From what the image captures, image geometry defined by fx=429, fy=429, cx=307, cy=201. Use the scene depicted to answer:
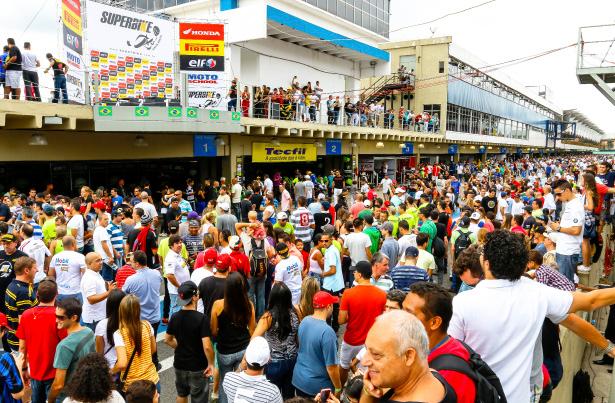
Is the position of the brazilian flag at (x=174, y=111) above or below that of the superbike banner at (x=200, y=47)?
below

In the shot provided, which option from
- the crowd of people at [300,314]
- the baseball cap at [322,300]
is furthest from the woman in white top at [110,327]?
the baseball cap at [322,300]

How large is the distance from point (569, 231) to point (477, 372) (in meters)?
4.96

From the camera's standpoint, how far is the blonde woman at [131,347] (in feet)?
12.5

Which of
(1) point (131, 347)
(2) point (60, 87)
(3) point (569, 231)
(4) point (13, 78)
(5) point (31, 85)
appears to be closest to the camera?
(1) point (131, 347)

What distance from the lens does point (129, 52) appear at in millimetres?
13953

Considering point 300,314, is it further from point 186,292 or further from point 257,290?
point 257,290

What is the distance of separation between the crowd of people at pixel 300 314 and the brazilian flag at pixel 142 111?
209 inches

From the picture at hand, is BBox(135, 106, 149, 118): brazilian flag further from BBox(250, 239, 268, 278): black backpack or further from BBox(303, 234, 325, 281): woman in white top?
BBox(303, 234, 325, 281): woman in white top

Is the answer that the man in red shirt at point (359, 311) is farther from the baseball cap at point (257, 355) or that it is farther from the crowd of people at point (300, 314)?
the baseball cap at point (257, 355)

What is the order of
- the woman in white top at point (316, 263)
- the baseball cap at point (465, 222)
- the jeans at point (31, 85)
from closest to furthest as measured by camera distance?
the woman in white top at point (316, 263) < the baseball cap at point (465, 222) < the jeans at point (31, 85)

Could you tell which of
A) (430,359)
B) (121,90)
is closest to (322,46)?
(121,90)

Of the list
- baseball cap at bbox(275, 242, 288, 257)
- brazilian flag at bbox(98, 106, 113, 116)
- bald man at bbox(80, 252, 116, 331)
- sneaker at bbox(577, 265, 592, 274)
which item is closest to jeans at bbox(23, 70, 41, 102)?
brazilian flag at bbox(98, 106, 113, 116)

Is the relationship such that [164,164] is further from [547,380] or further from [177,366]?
[547,380]

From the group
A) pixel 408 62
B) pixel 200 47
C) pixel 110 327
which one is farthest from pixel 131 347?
pixel 408 62
